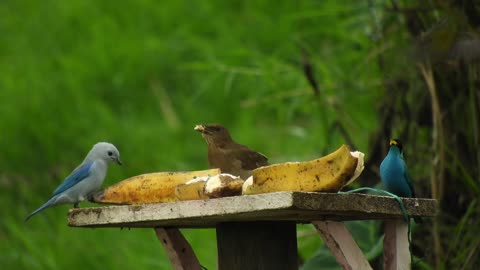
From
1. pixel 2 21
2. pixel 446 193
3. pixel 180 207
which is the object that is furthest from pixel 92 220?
pixel 2 21

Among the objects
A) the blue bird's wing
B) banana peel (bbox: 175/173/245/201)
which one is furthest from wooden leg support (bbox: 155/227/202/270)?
banana peel (bbox: 175/173/245/201)

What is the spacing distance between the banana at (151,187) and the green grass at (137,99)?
2786 millimetres

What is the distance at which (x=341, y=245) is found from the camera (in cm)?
289

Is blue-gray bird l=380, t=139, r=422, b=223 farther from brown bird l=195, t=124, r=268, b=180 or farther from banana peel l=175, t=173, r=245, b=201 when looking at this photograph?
banana peel l=175, t=173, r=245, b=201

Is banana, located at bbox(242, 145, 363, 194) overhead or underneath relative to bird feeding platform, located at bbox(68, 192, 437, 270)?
overhead

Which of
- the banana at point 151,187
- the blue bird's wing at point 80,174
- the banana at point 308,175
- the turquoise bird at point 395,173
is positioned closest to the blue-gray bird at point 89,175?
the blue bird's wing at point 80,174

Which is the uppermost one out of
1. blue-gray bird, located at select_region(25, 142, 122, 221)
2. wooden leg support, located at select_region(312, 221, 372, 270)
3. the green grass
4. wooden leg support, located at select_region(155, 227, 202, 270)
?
the green grass

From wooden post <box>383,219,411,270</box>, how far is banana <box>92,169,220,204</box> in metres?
0.52

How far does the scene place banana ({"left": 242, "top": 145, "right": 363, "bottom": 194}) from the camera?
2.74 meters

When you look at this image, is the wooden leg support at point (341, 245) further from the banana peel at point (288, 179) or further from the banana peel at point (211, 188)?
the banana peel at point (211, 188)

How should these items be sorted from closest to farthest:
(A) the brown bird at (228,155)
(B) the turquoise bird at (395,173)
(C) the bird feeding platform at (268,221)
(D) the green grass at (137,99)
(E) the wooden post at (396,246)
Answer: (C) the bird feeding platform at (268,221) < (E) the wooden post at (396,246) < (B) the turquoise bird at (395,173) < (A) the brown bird at (228,155) < (D) the green grass at (137,99)

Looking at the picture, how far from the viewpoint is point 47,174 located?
24.0 ft

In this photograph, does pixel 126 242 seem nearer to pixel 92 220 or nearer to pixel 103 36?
pixel 103 36

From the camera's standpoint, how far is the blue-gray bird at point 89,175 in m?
3.27
